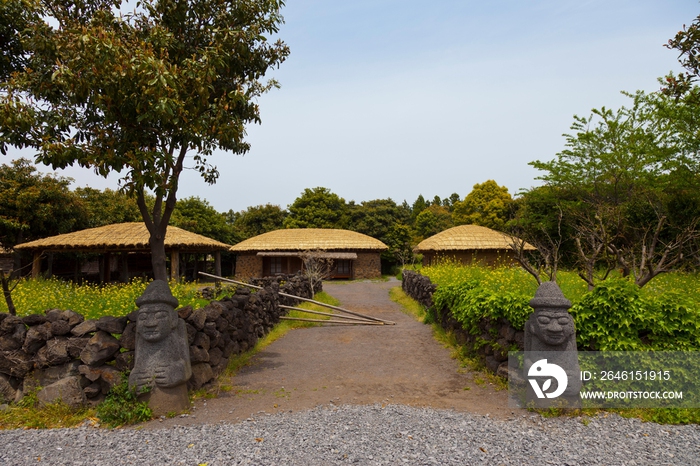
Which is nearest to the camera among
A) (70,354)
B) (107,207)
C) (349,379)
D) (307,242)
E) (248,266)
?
(70,354)

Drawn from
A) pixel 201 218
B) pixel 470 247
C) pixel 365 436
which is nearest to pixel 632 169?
pixel 470 247

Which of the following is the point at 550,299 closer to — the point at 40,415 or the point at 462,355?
the point at 462,355

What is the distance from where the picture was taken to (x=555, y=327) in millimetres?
4602

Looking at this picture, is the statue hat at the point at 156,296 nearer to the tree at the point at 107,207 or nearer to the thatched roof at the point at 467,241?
the thatched roof at the point at 467,241

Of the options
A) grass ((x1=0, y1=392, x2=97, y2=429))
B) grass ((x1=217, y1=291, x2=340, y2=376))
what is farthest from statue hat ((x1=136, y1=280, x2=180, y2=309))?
grass ((x1=217, y1=291, x2=340, y2=376))

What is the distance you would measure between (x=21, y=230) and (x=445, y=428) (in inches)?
881

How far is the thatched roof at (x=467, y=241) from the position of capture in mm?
22672

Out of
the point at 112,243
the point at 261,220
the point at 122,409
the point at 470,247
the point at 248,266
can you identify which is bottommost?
the point at 122,409

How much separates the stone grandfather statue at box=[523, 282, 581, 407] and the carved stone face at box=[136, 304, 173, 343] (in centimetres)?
438

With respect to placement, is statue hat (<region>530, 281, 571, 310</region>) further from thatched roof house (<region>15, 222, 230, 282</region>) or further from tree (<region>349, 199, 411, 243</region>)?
tree (<region>349, 199, 411, 243</region>)

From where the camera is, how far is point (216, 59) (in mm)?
5953

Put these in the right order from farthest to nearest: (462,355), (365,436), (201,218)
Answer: (201,218), (462,355), (365,436)

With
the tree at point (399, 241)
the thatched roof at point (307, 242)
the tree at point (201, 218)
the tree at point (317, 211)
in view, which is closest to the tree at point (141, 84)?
the thatched roof at point (307, 242)

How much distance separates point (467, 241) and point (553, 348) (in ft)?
62.0
